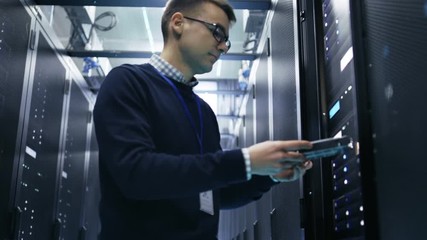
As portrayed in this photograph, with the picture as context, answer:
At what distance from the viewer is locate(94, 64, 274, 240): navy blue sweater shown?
117 centimetres

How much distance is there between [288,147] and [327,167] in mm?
490

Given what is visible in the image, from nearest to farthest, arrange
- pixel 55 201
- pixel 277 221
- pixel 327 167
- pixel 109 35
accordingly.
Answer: pixel 327 167 → pixel 277 221 → pixel 55 201 → pixel 109 35

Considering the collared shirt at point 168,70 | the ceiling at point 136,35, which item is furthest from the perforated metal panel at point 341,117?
the ceiling at point 136,35

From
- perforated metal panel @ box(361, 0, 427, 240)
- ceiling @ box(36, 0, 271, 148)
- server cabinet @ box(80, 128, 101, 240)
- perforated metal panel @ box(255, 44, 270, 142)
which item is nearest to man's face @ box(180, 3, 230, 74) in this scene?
perforated metal panel @ box(361, 0, 427, 240)

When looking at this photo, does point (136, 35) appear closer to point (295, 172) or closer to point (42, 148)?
point (42, 148)

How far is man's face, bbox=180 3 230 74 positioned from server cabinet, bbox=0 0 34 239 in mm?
1212

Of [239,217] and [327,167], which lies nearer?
[327,167]

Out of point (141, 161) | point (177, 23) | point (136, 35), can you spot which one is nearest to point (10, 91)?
point (177, 23)

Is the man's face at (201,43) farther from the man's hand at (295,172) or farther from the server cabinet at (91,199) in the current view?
the server cabinet at (91,199)

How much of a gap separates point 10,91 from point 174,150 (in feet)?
4.78

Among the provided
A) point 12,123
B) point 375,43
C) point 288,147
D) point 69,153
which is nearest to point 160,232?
point 288,147

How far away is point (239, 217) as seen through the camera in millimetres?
4066

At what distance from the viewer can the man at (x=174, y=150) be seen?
1.16m

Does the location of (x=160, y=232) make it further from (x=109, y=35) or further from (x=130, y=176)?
(x=109, y=35)
